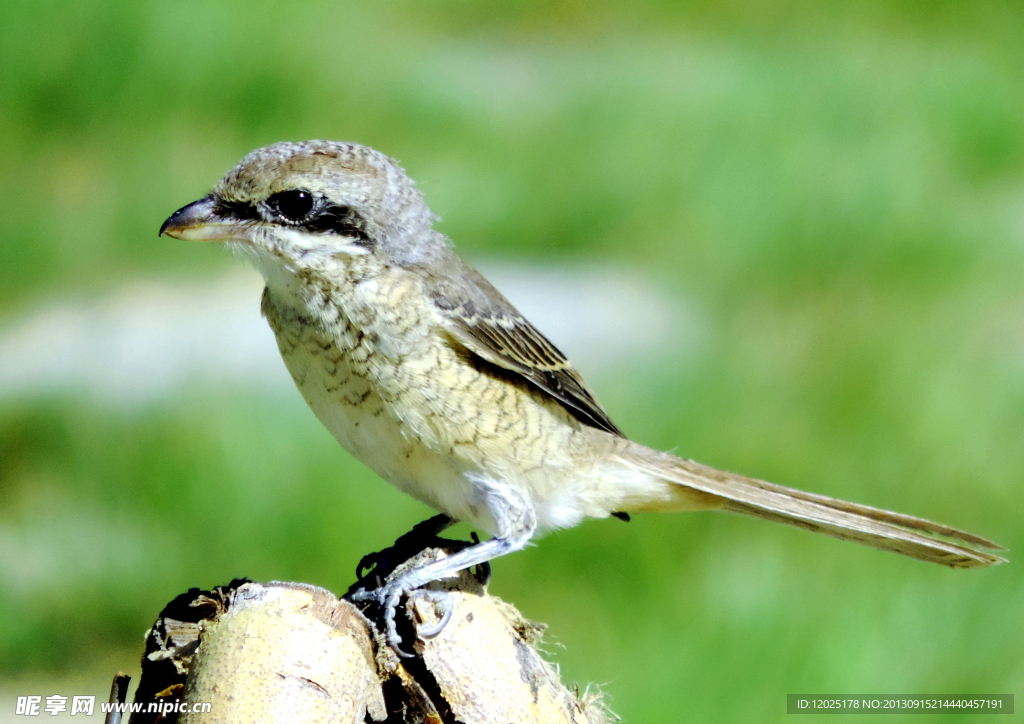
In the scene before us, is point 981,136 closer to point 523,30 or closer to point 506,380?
point 523,30

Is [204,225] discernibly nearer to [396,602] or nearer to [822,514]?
[396,602]

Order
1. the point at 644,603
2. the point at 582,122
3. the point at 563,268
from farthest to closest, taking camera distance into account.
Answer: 1. the point at 582,122
2. the point at 563,268
3. the point at 644,603

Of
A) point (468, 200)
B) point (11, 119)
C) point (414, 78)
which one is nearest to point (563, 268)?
point (468, 200)

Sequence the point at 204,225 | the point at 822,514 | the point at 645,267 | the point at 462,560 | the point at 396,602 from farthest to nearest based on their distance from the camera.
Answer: the point at 645,267, the point at 822,514, the point at 204,225, the point at 462,560, the point at 396,602

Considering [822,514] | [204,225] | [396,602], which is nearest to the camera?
[396,602]

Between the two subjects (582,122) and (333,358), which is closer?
(333,358)

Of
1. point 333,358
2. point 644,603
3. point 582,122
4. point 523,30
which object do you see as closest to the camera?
point 333,358

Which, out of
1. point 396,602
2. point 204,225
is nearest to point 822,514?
point 396,602

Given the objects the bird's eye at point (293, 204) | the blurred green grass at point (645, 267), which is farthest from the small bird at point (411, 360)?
the blurred green grass at point (645, 267)
